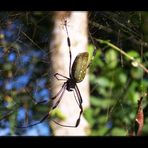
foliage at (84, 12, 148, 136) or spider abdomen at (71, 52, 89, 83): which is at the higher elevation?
spider abdomen at (71, 52, 89, 83)

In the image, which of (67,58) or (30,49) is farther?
(67,58)

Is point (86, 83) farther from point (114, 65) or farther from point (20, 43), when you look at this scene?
point (20, 43)

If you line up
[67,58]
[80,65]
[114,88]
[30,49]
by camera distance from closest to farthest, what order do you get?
[80,65] < [30,49] < [67,58] < [114,88]

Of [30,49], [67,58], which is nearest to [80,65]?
[30,49]

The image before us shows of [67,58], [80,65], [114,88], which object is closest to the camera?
[80,65]

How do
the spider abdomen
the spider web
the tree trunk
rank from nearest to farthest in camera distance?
the spider abdomen
the spider web
the tree trunk

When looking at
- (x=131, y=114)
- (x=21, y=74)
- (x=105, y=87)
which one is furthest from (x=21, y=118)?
(x=105, y=87)

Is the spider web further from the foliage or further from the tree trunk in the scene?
the foliage

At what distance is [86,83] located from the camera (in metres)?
1.48

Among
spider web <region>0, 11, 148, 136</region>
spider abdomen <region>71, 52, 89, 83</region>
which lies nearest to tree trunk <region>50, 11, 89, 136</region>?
spider web <region>0, 11, 148, 136</region>

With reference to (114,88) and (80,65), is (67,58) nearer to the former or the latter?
(114,88)
